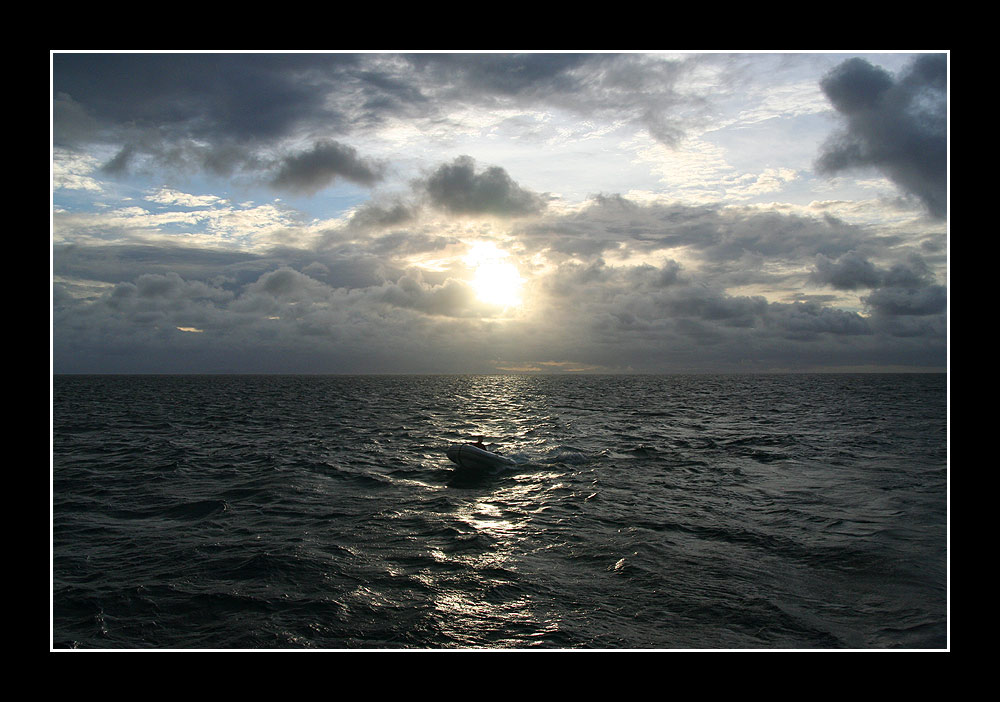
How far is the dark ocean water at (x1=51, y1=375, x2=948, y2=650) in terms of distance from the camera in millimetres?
9062

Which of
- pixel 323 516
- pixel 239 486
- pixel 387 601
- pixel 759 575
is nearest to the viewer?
pixel 387 601

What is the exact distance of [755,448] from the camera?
30.2 metres

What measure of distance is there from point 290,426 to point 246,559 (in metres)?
29.8

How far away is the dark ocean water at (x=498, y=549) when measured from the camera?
906 cm

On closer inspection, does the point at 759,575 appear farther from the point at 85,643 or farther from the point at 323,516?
the point at 85,643

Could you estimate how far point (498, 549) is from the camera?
13.1m

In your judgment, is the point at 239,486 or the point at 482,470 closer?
the point at 239,486
